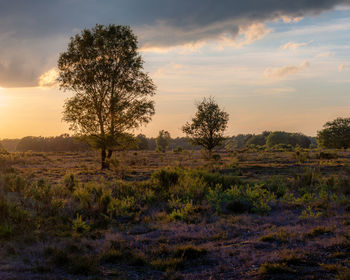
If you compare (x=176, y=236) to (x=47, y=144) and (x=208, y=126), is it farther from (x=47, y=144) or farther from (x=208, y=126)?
(x=47, y=144)

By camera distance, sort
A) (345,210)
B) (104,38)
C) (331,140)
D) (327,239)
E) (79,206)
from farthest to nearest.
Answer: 1. (331,140)
2. (104,38)
3. (79,206)
4. (345,210)
5. (327,239)

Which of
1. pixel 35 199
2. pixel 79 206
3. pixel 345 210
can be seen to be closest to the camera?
pixel 345 210

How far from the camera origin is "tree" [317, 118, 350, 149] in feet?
245

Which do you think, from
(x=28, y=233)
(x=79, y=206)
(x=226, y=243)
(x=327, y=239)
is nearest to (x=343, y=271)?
(x=327, y=239)

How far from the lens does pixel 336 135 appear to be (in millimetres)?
76375

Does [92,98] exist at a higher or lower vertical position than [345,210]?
higher

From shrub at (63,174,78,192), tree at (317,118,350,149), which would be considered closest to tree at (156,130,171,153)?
tree at (317,118,350,149)

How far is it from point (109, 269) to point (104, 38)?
25.9 metres

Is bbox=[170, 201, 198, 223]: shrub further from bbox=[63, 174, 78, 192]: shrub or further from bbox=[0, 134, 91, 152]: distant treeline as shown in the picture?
bbox=[0, 134, 91, 152]: distant treeline

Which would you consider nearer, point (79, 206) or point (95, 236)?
point (95, 236)

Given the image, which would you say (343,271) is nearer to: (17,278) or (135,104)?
(17,278)

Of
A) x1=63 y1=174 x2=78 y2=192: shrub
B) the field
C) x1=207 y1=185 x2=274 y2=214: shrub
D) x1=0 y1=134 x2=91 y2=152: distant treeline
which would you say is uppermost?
x1=0 y1=134 x2=91 y2=152: distant treeline

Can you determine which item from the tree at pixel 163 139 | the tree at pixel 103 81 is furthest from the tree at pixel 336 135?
the tree at pixel 103 81

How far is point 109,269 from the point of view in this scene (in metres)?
7.16
